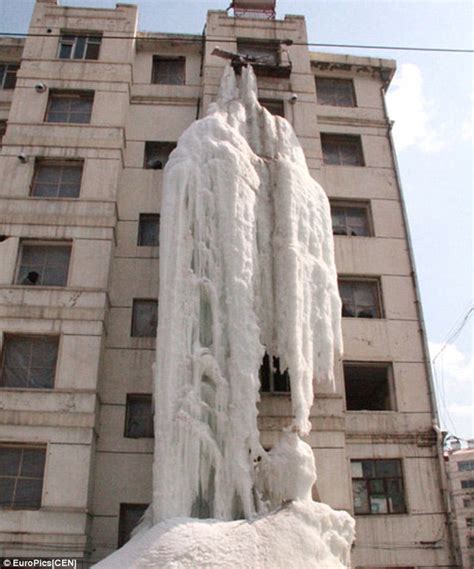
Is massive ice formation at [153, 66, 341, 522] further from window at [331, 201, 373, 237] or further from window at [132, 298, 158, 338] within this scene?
window at [132, 298, 158, 338]

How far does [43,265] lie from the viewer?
15766 mm

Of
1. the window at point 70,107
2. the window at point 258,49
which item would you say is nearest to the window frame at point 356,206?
the window at point 258,49

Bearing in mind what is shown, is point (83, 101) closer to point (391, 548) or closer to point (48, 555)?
point (48, 555)

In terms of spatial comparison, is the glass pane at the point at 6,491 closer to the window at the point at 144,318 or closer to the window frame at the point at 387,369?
the window at the point at 144,318

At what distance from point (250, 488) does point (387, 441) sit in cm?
524

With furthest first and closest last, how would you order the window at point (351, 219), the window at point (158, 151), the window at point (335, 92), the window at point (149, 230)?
1. the window at point (335, 92)
2. the window at point (158, 151)
3. the window at point (351, 219)
4. the window at point (149, 230)

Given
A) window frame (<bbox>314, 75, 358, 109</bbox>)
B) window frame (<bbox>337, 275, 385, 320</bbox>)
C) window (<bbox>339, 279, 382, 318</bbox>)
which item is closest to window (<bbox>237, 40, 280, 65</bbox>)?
window frame (<bbox>314, 75, 358, 109</bbox>)

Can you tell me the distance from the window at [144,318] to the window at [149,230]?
6.28 ft

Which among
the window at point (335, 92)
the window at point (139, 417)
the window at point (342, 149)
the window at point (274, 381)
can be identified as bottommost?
the window at point (139, 417)

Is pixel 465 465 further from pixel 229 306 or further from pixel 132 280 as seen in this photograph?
pixel 229 306

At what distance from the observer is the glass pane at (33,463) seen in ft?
43.2

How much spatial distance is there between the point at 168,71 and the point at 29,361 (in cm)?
1179

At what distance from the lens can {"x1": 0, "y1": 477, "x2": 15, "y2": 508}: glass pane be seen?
508 inches

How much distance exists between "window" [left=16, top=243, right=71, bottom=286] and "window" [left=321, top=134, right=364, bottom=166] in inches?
363
